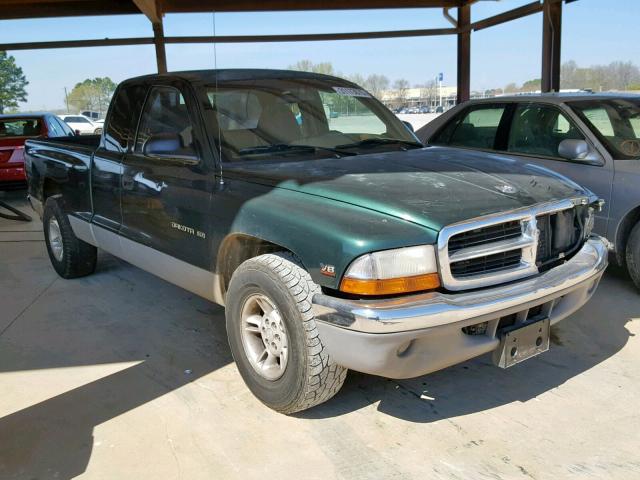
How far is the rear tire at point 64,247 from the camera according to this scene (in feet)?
18.2

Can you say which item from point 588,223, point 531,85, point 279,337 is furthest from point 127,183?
point 531,85

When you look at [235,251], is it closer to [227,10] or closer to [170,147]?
[170,147]

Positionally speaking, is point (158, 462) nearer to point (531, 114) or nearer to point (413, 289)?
point (413, 289)

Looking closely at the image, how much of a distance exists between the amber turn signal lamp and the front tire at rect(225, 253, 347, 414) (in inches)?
9.0

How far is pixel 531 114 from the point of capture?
5.68 m

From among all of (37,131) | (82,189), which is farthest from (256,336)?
(37,131)

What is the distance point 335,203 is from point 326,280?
389 millimetres

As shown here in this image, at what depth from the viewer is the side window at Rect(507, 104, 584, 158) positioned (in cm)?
538

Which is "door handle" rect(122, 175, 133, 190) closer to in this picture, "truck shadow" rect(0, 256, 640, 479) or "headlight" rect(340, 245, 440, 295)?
"truck shadow" rect(0, 256, 640, 479)

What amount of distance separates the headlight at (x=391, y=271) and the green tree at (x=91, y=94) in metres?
21.8

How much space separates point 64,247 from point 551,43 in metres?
8.67

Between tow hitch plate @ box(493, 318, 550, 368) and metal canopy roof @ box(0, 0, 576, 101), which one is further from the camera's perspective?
metal canopy roof @ box(0, 0, 576, 101)

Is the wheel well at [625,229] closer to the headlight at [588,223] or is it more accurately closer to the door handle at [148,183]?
the headlight at [588,223]

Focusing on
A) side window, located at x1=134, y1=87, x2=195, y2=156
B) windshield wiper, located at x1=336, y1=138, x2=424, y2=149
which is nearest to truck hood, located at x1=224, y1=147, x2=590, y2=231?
windshield wiper, located at x1=336, y1=138, x2=424, y2=149
